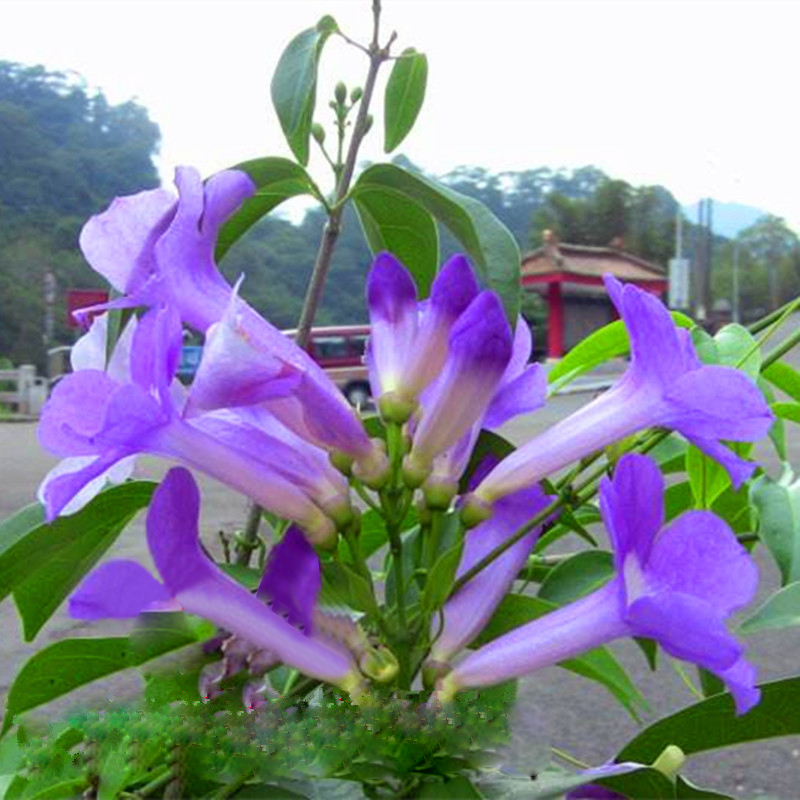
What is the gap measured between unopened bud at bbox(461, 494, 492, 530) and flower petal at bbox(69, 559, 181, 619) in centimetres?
8

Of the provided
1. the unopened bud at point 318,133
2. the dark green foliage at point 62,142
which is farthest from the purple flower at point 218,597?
the dark green foliage at point 62,142

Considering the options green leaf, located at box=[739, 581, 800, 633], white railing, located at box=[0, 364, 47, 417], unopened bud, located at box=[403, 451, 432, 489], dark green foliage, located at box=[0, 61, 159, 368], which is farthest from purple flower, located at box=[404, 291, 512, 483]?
white railing, located at box=[0, 364, 47, 417]

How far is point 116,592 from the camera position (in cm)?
30

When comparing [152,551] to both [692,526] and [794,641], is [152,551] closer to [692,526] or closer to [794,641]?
[692,526]

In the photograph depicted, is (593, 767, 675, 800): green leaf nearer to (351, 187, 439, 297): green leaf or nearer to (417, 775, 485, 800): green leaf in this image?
(417, 775, 485, 800): green leaf

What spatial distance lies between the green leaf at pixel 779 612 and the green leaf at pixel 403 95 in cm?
24

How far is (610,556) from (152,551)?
0.18m

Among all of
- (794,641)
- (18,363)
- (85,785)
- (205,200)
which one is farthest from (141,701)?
(18,363)

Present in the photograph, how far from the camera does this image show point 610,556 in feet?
1.36

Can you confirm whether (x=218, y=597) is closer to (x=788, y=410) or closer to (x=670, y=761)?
(x=670, y=761)

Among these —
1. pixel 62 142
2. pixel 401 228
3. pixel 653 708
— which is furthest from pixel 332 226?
pixel 653 708

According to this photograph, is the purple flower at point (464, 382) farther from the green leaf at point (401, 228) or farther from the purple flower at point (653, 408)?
the green leaf at point (401, 228)

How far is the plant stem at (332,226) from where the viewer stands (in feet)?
1.37

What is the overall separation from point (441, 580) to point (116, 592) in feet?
0.27
